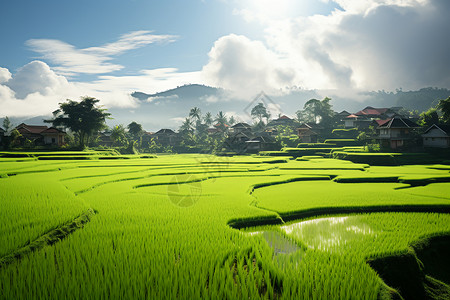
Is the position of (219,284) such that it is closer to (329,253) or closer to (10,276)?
(329,253)

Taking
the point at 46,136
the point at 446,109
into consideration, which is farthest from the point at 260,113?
the point at 46,136

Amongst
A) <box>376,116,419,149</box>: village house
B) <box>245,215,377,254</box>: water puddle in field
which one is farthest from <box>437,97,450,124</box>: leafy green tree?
<box>245,215,377,254</box>: water puddle in field

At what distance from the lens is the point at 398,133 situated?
3312 centimetres

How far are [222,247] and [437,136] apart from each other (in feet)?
120

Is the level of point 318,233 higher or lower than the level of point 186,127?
lower

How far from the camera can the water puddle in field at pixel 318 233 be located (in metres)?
4.95

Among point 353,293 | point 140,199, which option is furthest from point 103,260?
point 140,199

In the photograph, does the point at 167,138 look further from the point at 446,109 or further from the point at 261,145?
the point at 446,109

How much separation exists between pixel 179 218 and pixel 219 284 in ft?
10.3

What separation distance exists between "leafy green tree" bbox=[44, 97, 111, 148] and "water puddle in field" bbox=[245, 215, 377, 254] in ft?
127

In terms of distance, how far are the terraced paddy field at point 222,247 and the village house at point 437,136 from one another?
27.3 m

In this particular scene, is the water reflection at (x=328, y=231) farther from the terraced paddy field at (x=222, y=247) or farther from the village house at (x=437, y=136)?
the village house at (x=437, y=136)

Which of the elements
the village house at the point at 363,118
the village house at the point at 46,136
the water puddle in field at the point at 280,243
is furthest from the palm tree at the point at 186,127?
the water puddle in field at the point at 280,243

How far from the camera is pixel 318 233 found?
233 inches
